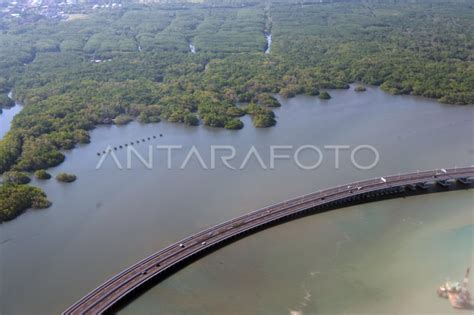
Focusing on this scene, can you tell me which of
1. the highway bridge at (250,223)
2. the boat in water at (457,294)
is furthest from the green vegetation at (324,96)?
the boat in water at (457,294)

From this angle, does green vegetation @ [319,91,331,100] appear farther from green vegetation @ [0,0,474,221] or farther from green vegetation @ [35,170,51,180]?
green vegetation @ [35,170,51,180]

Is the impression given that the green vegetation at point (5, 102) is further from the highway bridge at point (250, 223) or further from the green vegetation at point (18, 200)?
the highway bridge at point (250, 223)

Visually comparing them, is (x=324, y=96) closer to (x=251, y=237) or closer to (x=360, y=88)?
(x=360, y=88)

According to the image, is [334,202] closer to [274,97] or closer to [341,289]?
[341,289]

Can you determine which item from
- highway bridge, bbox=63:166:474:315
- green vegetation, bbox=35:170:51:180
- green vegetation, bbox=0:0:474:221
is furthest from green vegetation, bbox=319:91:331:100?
green vegetation, bbox=35:170:51:180

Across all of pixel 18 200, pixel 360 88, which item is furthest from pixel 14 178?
pixel 360 88

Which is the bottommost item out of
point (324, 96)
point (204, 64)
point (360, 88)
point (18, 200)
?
point (18, 200)

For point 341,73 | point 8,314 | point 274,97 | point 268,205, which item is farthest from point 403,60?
point 8,314
